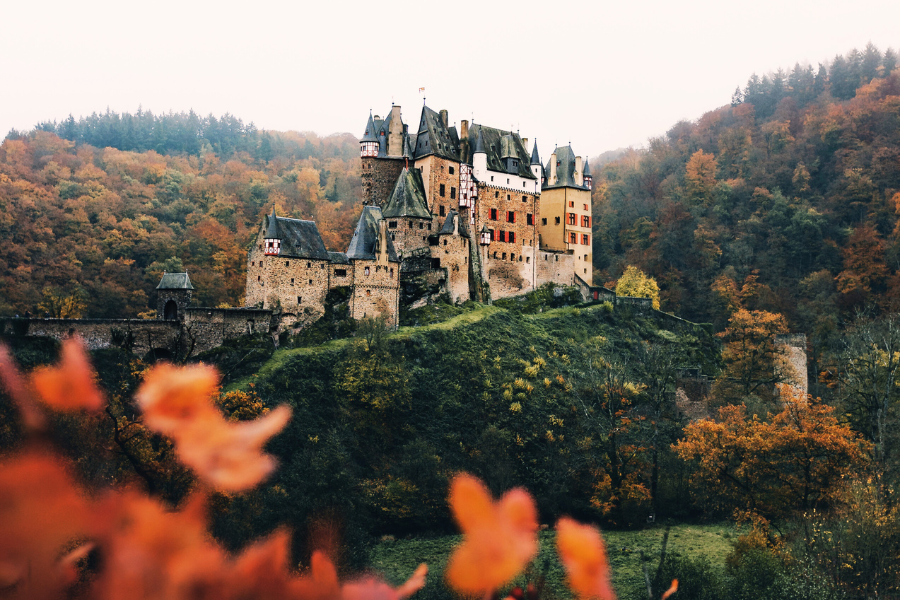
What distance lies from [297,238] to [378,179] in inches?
461

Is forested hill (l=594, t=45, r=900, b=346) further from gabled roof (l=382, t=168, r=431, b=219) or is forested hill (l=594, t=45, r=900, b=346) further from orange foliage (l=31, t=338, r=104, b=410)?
orange foliage (l=31, t=338, r=104, b=410)

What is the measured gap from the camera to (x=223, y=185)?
8956 centimetres

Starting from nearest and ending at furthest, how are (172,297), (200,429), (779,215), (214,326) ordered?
(200,429) → (214,326) → (172,297) → (779,215)

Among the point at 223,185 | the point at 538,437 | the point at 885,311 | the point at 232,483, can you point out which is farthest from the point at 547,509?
the point at 223,185

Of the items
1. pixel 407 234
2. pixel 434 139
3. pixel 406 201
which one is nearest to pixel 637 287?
pixel 434 139

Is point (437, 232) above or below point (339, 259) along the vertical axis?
above

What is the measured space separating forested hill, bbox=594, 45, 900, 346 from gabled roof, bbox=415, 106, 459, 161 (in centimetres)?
2901

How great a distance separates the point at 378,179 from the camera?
5497 centimetres

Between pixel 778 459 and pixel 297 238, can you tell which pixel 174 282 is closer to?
pixel 297 238

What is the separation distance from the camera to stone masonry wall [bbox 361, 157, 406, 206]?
54688 millimetres

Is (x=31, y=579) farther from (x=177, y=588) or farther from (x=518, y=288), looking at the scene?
(x=518, y=288)

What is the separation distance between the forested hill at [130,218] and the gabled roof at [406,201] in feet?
58.2

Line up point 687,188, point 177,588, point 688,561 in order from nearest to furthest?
point 177,588 → point 688,561 → point 687,188

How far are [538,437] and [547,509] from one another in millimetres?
4618
